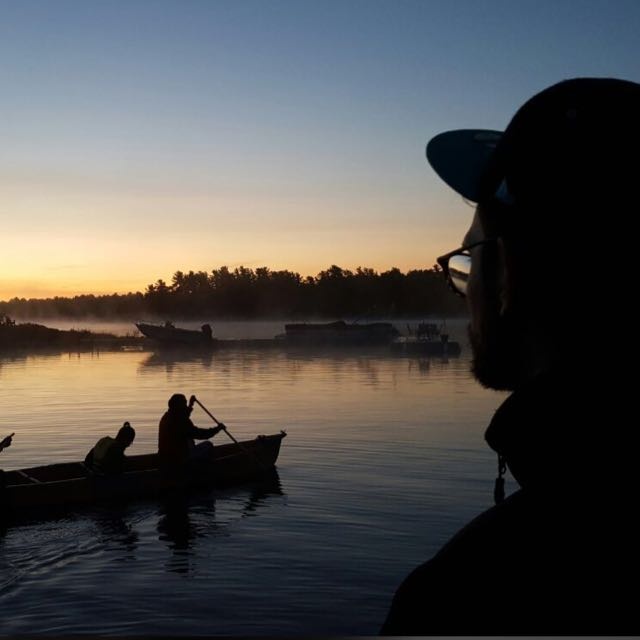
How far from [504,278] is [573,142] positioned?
263mm

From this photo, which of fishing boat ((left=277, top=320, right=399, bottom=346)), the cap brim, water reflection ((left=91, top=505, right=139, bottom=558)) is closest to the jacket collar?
the cap brim

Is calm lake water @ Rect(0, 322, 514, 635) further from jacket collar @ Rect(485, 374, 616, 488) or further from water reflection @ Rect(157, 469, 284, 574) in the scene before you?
jacket collar @ Rect(485, 374, 616, 488)

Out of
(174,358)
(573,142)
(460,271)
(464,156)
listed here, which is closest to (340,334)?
(174,358)

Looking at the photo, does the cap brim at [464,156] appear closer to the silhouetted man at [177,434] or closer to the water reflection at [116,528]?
the water reflection at [116,528]

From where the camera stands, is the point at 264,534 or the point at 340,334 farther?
the point at 340,334

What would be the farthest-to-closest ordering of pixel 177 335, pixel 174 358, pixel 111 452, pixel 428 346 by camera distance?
1. pixel 177 335
2. pixel 428 346
3. pixel 174 358
4. pixel 111 452

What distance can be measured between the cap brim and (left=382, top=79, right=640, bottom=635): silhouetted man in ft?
0.04

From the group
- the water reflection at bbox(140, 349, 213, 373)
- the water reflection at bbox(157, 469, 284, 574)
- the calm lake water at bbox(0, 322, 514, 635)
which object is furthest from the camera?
the water reflection at bbox(140, 349, 213, 373)

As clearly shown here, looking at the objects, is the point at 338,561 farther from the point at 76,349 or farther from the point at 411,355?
the point at 76,349

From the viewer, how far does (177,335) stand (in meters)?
116

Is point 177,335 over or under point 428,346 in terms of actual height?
over

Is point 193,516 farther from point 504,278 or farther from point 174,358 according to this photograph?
point 174,358

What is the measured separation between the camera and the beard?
5.14 feet

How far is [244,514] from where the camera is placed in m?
19.3
